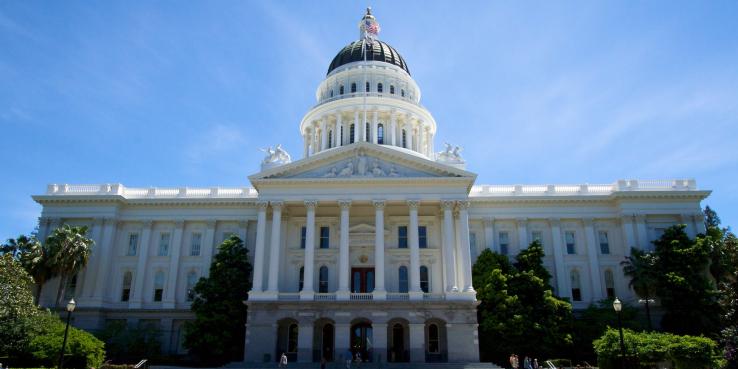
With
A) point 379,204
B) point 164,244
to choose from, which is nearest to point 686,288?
point 379,204

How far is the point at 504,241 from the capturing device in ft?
157

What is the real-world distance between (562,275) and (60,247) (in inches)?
1572

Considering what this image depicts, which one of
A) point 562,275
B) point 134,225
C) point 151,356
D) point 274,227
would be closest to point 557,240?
point 562,275

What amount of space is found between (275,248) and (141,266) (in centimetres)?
1439

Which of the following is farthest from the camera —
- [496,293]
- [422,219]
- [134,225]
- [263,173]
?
[134,225]

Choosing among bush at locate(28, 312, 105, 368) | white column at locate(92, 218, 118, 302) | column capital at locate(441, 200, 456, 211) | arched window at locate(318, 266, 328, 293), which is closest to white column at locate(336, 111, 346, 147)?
arched window at locate(318, 266, 328, 293)

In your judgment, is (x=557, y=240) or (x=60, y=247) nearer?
(x=60, y=247)

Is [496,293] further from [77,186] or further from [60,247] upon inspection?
[77,186]

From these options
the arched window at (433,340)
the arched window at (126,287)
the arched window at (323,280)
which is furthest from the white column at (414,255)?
the arched window at (126,287)

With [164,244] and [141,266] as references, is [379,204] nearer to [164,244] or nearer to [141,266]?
[164,244]

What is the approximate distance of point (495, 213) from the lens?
47906mm

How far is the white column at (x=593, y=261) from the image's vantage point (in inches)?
1783

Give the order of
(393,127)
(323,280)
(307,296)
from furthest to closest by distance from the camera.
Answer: (393,127)
(323,280)
(307,296)

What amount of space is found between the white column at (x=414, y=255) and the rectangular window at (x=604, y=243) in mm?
17122
